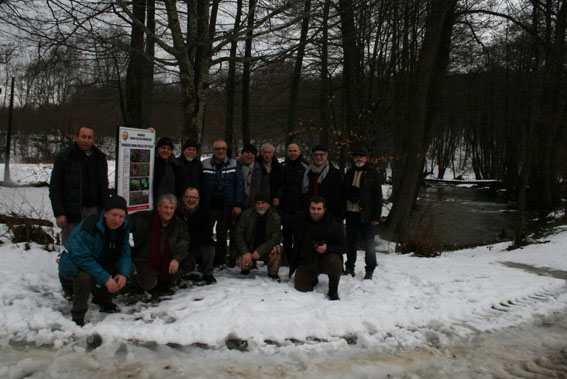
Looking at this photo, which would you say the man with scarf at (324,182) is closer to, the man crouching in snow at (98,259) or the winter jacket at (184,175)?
the winter jacket at (184,175)

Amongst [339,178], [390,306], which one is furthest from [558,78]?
[390,306]

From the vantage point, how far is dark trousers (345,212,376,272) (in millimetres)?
5504

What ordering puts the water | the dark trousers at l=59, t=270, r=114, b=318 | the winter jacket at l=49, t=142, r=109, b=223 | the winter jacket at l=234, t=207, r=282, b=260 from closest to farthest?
the dark trousers at l=59, t=270, r=114, b=318
the winter jacket at l=49, t=142, r=109, b=223
the winter jacket at l=234, t=207, r=282, b=260
the water

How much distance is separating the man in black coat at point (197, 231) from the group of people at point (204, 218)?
A: 13 millimetres

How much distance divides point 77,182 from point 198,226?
150 cm

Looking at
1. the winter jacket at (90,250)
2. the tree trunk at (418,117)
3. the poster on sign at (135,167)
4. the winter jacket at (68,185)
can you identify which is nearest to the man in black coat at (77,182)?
the winter jacket at (68,185)

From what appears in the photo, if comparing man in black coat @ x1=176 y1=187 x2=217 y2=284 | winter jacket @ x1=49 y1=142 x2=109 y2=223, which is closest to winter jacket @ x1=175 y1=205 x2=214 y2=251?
man in black coat @ x1=176 y1=187 x2=217 y2=284

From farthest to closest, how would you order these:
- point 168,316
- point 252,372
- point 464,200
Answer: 1. point 464,200
2. point 168,316
3. point 252,372

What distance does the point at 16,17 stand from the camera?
20.6 ft

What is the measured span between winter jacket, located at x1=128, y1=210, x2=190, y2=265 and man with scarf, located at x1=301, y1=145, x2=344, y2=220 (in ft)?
6.68

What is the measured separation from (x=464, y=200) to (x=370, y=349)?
68.7ft

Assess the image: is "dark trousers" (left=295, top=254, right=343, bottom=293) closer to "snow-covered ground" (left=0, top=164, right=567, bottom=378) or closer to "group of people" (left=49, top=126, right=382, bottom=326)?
"group of people" (left=49, top=126, right=382, bottom=326)

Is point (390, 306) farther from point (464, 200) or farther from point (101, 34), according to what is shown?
point (464, 200)

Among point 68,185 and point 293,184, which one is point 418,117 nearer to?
point 293,184
